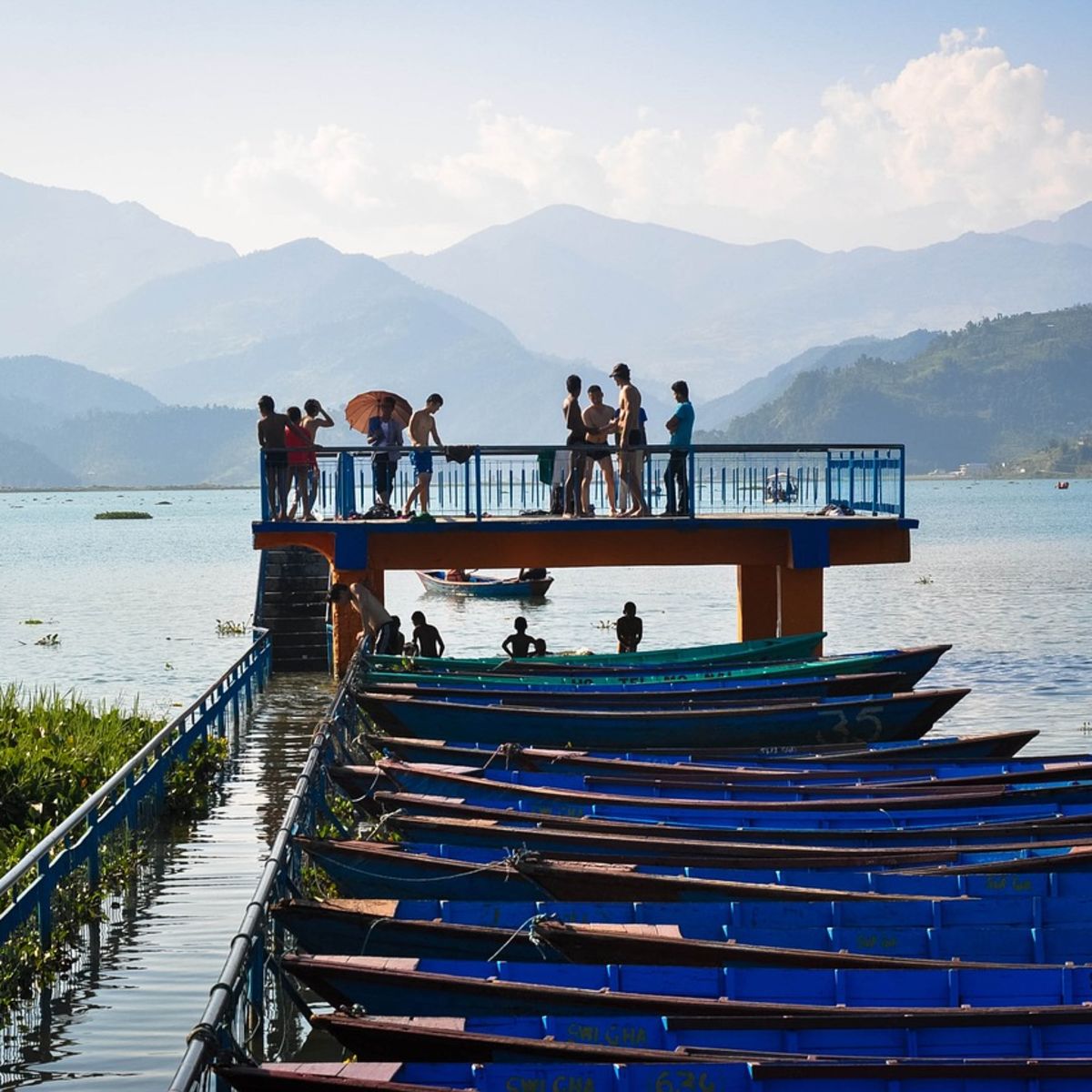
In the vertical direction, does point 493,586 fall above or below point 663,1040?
Answer: below

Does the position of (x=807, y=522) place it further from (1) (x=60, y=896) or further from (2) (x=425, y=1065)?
(2) (x=425, y=1065)

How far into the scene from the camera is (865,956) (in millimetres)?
9094

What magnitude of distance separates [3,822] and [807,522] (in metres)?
12.8

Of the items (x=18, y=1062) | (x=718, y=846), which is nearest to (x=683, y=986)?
(x=718, y=846)

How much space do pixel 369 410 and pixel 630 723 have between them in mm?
10643

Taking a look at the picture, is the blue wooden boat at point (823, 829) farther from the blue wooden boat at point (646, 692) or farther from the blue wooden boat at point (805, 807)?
the blue wooden boat at point (646, 692)

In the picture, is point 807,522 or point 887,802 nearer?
point 887,802

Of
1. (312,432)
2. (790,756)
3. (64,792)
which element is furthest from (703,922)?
(312,432)

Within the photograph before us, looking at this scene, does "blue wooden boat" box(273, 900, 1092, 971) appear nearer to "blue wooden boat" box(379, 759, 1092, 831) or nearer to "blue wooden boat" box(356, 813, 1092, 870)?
"blue wooden boat" box(356, 813, 1092, 870)

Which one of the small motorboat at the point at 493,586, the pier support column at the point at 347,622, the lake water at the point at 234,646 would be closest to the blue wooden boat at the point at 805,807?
the lake water at the point at 234,646

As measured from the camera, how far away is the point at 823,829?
1227 centimetres

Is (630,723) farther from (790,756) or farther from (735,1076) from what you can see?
(735,1076)

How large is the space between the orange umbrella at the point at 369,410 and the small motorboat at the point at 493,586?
26.6 m

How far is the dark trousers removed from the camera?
25031mm
